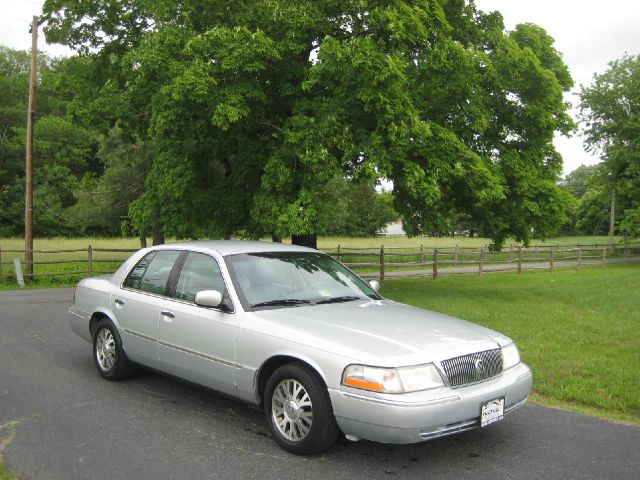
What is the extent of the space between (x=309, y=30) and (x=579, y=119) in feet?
107

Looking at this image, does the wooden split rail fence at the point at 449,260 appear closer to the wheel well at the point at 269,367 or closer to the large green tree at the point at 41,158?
the wheel well at the point at 269,367

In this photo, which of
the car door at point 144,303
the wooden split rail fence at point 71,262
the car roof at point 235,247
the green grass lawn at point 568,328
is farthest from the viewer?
the wooden split rail fence at point 71,262

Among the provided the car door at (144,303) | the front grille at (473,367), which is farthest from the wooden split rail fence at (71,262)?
the front grille at (473,367)

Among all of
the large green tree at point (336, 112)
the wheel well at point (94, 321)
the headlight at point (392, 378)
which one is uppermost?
the large green tree at point (336, 112)

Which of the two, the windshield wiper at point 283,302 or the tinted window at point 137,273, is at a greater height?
the tinted window at point 137,273

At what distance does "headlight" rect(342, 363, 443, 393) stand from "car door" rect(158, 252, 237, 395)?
1180mm

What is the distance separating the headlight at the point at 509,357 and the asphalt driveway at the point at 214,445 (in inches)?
24.0

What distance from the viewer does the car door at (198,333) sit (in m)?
4.82

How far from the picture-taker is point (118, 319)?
614 centimetres

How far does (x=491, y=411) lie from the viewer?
13.8ft

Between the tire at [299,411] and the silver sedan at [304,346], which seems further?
the tire at [299,411]

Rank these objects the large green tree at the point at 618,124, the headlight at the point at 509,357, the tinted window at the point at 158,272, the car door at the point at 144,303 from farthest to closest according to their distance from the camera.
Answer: the large green tree at the point at 618,124
the tinted window at the point at 158,272
the car door at the point at 144,303
the headlight at the point at 509,357

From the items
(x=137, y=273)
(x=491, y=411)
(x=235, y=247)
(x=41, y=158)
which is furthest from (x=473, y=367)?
(x=41, y=158)

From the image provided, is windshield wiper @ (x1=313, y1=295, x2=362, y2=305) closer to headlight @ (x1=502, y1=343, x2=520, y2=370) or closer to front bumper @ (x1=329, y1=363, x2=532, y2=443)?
front bumper @ (x1=329, y1=363, x2=532, y2=443)
